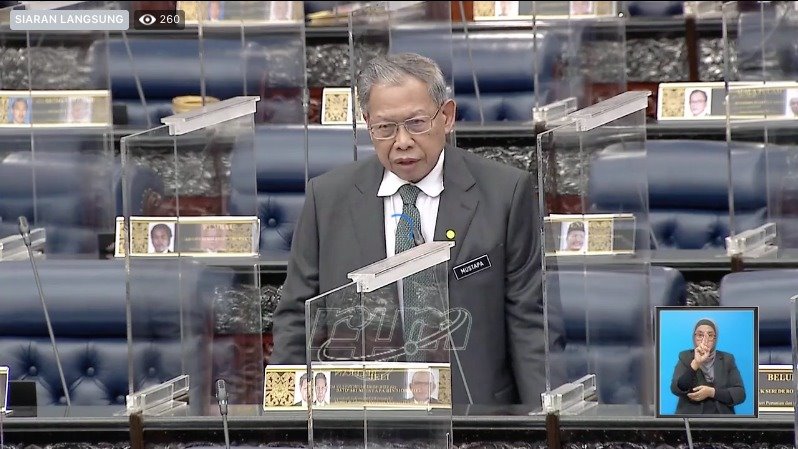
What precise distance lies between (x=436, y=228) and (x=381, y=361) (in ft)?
2.29

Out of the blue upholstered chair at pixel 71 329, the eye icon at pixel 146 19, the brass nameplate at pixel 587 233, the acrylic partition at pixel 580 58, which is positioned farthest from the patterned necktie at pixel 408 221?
the acrylic partition at pixel 580 58

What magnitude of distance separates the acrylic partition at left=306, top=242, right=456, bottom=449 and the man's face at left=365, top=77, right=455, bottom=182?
57cm

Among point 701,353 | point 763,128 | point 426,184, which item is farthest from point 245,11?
point 701,353

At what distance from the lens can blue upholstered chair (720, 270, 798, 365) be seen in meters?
3.31

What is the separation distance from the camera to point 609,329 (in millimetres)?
3195

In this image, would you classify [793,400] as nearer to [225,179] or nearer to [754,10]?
[225,179]

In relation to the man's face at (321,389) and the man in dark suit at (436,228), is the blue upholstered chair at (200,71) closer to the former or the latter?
the man in dark suit at (436,228)

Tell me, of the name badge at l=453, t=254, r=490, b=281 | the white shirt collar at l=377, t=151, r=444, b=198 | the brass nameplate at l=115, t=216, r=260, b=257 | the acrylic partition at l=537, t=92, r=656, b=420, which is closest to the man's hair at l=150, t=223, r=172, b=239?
the brass nameplate at l=115, t=216, r=260, b=257

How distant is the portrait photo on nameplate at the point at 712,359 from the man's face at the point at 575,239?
0.40m

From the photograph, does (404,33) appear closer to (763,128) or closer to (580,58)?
(580,58)

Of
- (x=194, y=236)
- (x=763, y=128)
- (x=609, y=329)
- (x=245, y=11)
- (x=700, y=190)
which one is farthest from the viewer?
(x=245, y=11)

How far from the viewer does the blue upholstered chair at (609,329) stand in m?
3.10

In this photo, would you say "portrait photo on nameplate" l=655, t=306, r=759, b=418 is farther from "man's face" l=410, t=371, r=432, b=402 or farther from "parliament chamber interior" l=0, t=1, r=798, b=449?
"man's face" l=410, t=371, r=432, b=402

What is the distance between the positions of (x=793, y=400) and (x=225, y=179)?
1256 millimetres
